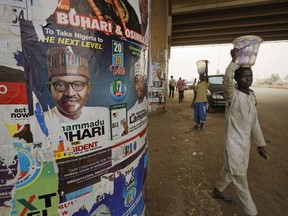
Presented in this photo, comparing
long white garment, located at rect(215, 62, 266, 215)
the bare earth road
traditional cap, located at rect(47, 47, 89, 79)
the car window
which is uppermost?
the car window

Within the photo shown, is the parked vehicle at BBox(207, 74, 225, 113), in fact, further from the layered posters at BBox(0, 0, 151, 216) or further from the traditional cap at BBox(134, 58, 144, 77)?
the layered posters at BBox(0, 0, 151, 216)

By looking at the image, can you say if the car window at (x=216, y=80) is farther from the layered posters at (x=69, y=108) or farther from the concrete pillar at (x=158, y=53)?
the layered posters at (x=69, y=108)

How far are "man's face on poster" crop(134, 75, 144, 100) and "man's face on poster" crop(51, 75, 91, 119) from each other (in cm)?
49

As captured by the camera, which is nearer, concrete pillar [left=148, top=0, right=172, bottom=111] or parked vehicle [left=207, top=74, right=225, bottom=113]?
concrete pillar [left=148, top=0, right=172, bottom=111]

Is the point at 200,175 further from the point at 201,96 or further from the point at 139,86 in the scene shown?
the point at 201,96

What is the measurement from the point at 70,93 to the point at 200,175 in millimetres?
3512

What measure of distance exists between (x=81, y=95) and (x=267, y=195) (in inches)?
141

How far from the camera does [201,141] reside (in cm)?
595

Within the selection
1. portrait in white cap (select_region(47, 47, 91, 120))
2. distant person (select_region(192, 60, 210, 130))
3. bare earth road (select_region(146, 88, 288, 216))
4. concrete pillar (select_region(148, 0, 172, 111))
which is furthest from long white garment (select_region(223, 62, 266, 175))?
concrete pillar (select_region(148, 0, 172, 111))

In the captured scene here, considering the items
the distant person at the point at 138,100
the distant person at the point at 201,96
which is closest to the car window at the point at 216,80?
the distant person at the point at 201,96

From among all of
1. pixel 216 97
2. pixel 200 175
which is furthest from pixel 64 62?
pixel 216 97

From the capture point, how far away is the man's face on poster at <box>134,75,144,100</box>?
1.55m

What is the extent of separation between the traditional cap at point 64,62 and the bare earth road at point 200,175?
98.1 inches

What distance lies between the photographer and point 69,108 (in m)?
1.09
